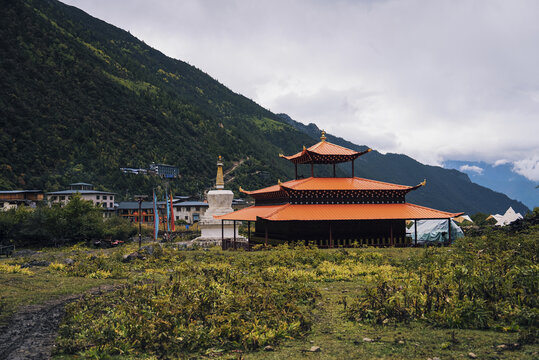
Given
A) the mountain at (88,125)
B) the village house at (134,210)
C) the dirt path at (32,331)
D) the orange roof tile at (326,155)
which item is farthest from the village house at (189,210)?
the dirt path at (32,331)

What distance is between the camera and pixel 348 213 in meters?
32.5

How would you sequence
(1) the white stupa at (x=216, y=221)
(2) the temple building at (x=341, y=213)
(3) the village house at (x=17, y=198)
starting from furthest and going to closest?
(3) the village house at (x=17, y=198), (1) the white stupa at (x=216, y=221), (2) the temple building at (x=341, y=213)

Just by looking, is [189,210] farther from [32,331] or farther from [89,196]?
[32,331]

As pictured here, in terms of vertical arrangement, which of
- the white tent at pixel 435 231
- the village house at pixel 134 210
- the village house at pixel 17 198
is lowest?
the white tent at pixel 435 231

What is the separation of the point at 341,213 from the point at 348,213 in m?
0.52

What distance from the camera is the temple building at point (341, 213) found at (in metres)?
32.2

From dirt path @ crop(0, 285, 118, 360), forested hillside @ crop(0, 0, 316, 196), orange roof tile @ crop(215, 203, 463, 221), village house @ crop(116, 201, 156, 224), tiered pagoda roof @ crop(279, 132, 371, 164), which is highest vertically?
forested hillside @ crop(0, 0, 316, 196)

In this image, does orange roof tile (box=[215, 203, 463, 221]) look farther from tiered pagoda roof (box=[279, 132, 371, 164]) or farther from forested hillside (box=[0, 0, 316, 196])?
forested hillside (box=[0, 0, 316, 196])

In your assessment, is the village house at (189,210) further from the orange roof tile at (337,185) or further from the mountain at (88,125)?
the orange roof tile at (337,185)

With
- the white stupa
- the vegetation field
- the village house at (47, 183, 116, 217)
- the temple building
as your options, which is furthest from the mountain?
the vegetation field

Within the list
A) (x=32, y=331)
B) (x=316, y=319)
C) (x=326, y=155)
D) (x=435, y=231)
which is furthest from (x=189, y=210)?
(x=316, y=319)

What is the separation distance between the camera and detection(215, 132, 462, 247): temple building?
32188mm

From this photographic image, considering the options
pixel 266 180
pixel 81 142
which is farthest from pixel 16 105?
pixel 266 180

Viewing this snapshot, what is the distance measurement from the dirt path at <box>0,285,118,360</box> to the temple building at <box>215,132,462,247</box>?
63.3 feet
